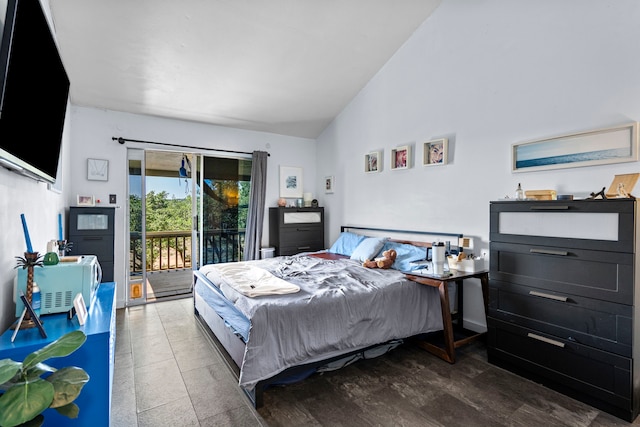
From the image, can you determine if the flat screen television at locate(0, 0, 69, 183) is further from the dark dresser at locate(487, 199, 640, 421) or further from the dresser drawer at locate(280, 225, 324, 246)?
the dresser drawer at locate(280, 225, 324, 246)

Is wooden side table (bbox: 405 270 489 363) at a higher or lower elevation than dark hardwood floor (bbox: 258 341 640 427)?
higher

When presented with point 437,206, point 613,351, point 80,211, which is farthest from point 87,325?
point 437,206

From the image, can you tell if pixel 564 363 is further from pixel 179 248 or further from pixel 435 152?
pixel 179 248

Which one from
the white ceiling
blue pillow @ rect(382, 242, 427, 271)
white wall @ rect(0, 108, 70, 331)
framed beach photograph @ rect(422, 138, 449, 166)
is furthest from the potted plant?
framed beach photograph @ rect(422, 138, 449, 166)

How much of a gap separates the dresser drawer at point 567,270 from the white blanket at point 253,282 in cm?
166

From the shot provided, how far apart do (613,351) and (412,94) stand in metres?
3.01

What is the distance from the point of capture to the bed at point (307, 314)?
2027mm

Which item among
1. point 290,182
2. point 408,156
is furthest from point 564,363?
point 290,182

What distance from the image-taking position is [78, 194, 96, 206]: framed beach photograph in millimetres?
3673

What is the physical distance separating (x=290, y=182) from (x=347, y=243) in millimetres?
1617

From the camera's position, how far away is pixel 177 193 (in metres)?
5.43

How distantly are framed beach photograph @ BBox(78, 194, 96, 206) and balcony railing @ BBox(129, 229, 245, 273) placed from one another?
0.64m

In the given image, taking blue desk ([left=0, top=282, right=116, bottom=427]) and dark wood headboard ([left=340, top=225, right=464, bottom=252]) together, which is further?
dark wood headboard ([left=340, top=225, right=464, bottom=252])

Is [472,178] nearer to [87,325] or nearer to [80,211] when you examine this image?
[87,325]
